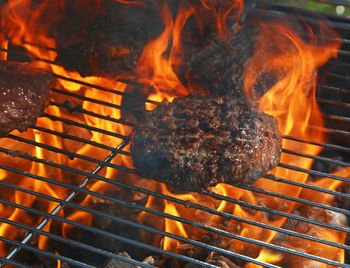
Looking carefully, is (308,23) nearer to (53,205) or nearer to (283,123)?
(283,123)

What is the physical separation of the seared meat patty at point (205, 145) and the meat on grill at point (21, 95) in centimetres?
76

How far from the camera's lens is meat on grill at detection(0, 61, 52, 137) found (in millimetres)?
2723

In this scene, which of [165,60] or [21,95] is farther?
[165,60]

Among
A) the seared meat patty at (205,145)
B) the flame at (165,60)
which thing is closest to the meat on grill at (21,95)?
the seared meat patty at (205,145)

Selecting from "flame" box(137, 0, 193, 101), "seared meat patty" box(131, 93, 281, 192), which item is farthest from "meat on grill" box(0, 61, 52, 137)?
"flame" box(137, 0, 193, 101)

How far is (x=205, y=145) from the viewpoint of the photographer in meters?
2.51

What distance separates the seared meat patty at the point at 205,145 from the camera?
7.84ft

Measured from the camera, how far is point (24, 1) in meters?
3.87

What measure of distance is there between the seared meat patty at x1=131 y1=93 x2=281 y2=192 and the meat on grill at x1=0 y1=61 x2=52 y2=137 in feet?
2.48

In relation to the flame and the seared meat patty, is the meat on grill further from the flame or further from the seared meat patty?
the flame

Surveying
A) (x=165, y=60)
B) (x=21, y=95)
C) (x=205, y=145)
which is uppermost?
(x=165, y=60)

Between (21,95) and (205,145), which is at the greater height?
(21,95)

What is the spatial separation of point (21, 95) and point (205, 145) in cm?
132

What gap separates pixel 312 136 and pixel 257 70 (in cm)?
71
